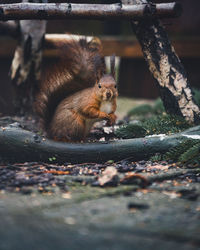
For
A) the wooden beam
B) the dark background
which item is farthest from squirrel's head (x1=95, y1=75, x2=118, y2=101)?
the wooden beam

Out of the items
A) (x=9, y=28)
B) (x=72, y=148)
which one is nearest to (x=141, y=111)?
(x=9, y=28)

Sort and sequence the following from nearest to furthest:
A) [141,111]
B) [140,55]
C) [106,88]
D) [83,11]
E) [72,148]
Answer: [72,148]
[106,88]
[83,11]
[141,111]
[140,55]

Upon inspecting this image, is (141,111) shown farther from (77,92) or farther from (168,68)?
(77,92)

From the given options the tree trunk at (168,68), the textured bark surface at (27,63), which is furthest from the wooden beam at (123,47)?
the tree trunk at (168,68)

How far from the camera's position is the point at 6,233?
4.52 ft

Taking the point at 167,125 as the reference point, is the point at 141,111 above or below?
above

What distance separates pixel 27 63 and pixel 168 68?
1.88m

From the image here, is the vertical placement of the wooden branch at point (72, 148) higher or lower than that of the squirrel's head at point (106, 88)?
lower

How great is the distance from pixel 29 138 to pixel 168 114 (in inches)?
63.3

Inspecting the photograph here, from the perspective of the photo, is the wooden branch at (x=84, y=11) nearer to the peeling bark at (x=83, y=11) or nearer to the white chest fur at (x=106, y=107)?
the peeling bark at (x=83, y=11)

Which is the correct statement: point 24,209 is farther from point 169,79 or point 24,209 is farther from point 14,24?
point 14,24

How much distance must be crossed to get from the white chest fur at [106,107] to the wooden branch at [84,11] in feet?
2.82

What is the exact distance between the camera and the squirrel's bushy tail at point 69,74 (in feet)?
9.65

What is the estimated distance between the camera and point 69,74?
3023mm
